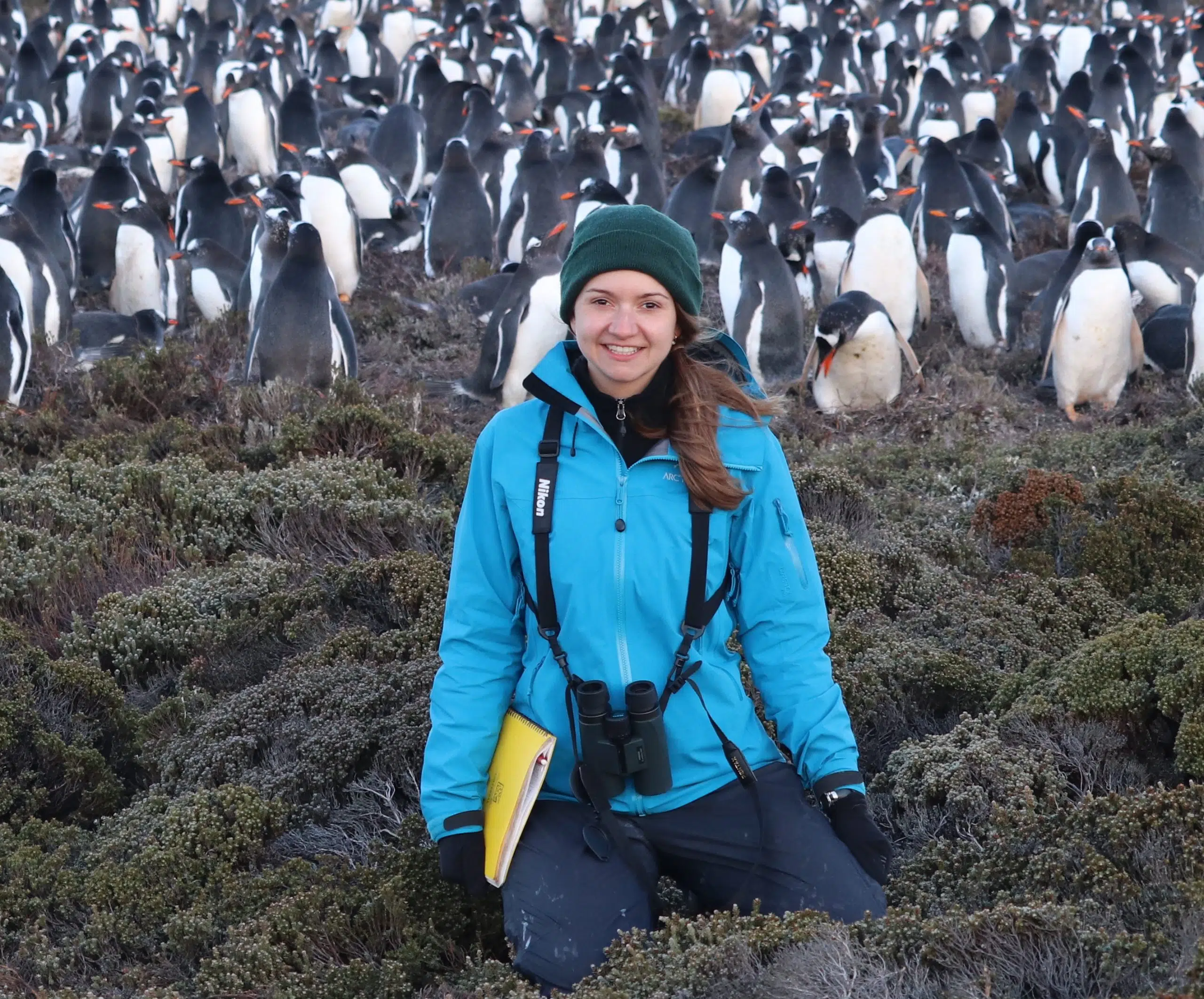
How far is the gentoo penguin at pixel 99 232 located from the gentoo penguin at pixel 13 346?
2898 mm

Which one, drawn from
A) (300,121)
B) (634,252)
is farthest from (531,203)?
(634,252)

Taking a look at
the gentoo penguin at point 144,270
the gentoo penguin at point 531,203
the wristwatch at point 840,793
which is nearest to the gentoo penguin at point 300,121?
the gentoo penguin at point 531,203

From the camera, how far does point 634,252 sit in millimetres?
2643

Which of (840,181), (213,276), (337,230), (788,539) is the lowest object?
(788,539)

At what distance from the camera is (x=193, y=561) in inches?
194

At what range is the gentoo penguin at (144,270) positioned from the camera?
973cm

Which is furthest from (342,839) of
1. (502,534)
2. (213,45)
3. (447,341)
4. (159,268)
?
(213,45)

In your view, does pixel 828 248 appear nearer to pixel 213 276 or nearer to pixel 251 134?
pixel 213 276

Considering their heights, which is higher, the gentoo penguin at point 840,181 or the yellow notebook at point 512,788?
the gentoo penguin at point 840,181

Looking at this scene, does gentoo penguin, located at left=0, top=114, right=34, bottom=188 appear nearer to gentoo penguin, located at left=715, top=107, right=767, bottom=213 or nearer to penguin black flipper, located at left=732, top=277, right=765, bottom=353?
gentoo penguin, located at left=715, top=107, right=767, bottom=213

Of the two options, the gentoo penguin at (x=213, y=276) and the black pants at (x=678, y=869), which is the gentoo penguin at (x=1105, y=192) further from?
the black pants at (x=678, y=869)

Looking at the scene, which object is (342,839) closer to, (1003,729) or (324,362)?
(1003,729)

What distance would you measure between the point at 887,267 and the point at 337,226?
4.15m

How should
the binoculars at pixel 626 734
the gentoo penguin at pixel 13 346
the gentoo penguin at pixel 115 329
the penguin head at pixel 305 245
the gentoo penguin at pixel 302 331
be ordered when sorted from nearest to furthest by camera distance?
the binoculars at pixel 626 734 → the gentoo penguin at pixel 13 346 → the gentoo penguin at pixel 302 331 → the penguin head at pixel 305 245 → the gentoo penguin at pixel 115 329
